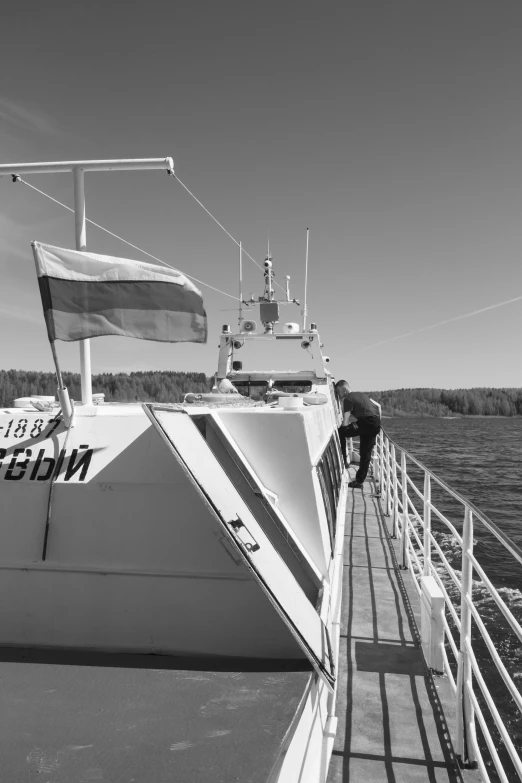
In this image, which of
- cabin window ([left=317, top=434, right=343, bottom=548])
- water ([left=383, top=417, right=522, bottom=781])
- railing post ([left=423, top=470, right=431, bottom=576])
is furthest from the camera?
water ([left=383, top=417, right=522, bottom=781])

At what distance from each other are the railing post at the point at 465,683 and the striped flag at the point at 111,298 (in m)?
2.54

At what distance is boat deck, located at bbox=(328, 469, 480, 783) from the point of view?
3.20 m

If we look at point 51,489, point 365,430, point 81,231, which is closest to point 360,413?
point 365,430

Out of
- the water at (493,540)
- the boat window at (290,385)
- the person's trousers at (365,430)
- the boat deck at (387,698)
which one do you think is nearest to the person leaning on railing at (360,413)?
the person's trousers at (365,430)

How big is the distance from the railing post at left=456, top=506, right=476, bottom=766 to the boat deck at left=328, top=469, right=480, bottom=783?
3.7 inches

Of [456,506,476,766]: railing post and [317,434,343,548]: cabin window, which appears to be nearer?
[456,506,476,766]: railing post

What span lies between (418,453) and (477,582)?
3078 centimetres

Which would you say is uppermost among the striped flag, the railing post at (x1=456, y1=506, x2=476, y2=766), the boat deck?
the striped flag

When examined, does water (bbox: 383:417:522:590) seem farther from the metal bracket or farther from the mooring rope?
the mooring rope

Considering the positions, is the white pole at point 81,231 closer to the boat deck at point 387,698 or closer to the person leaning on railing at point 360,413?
the boat deck at point 387,698

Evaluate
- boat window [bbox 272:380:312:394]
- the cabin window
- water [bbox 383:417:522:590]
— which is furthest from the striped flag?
boat window [bbox 272:380:312:394]

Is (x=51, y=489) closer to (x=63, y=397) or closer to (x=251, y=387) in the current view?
(x=63, y=397)

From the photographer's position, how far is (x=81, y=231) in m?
3.97

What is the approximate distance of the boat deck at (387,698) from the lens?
3.20 metres
